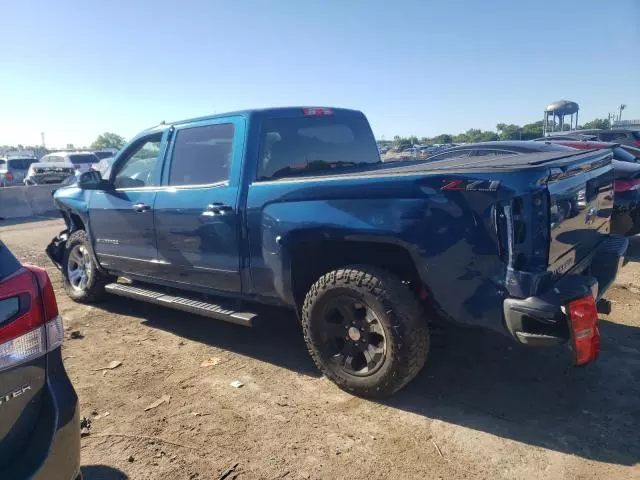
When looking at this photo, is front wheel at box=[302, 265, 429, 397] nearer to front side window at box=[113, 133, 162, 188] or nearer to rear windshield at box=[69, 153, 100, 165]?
front side window at box=[113, 133, 162, 188]

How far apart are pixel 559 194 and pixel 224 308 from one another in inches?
103

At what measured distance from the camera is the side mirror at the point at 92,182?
505 centimetres

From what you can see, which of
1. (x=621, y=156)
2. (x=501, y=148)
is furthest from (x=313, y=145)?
(x=621, y=156)

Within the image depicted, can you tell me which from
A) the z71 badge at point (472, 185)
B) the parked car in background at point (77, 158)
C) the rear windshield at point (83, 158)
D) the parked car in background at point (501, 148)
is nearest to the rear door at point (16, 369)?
the z71 badge at point (472, 185)

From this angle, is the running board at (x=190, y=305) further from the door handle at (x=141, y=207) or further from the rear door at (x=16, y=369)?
the rear door at (x=16, y=369)

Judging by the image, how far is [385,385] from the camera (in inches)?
131

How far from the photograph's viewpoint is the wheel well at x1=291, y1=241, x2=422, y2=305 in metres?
3.46

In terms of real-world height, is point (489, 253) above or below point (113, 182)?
below

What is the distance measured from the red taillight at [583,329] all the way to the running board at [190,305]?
2192 mm

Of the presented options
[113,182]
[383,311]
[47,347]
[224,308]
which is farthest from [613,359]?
[113,182]

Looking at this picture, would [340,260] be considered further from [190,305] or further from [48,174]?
[48,174]

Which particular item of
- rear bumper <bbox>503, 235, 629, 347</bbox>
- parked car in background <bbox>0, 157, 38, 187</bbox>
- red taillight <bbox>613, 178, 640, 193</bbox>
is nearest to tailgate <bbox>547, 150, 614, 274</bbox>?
rear bumper <bbox>503, 235, 629, 347</bbox>

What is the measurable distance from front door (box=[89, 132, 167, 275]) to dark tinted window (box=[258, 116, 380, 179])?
3.97 feet

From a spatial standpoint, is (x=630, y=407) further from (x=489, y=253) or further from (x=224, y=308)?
(x=224, y=308)
